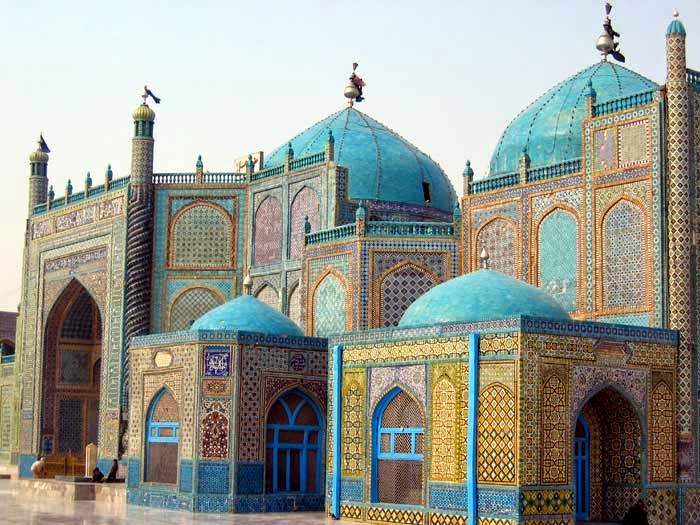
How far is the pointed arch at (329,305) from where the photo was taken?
25.2 meters

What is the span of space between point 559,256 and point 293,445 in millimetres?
6191

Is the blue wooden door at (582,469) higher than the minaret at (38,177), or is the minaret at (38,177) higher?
the minaret at (38,177)

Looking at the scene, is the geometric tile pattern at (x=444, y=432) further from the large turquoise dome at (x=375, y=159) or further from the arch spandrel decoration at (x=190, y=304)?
the arch spandrel decoration at (x=190, y=304)

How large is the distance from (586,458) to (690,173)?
5060 mm

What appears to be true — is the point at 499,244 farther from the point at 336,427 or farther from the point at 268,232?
the point at 268,232

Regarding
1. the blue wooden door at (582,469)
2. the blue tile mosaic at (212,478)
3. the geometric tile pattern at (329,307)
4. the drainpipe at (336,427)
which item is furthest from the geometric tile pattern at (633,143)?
the blue tile mosaic at (212,478)

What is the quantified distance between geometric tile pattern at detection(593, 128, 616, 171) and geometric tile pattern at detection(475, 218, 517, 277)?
2.67 metres

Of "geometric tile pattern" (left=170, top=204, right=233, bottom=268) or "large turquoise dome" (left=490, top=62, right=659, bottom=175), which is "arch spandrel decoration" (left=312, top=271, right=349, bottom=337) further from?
"geometric tile pattern" (left=170, top=204, right=233, bottom=268)

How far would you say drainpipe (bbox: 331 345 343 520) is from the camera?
64.8ft

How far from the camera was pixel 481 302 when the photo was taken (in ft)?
61.7

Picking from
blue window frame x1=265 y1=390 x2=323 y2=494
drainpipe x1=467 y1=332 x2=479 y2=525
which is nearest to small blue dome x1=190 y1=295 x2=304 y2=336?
blue window frame x1=265 y1=390 x2=323 y2=494

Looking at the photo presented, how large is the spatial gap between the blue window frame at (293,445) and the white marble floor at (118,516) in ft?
2.89

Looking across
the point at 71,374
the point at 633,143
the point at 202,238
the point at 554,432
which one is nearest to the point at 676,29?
the point at 633,143

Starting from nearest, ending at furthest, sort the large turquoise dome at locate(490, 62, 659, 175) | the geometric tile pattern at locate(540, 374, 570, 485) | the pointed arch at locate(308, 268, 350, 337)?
the geometric tile pattern at locate(540, 374, 570, 485), the pointed arch at locate(308, 268, 350, 337), the large turquoise dome at locate(490, 62, 659, 175)
